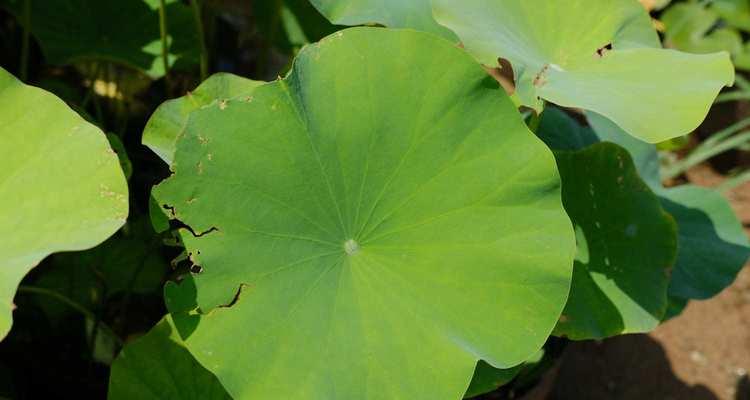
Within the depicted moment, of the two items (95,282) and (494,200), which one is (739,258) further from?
(95,282)

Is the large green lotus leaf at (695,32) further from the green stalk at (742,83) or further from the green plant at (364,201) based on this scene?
the green plant at (364,201)

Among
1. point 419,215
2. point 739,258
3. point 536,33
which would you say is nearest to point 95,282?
point 419,215

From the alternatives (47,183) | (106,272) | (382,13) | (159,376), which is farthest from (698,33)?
(47,183)

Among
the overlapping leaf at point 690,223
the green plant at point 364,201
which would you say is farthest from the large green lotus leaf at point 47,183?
the overlapping leaf at point 690,223

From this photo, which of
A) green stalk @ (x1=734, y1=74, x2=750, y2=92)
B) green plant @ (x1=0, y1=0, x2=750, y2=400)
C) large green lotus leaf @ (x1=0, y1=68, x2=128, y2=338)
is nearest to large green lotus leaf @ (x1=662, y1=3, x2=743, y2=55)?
green stalk @ (x1=734, y1=74, x2=750, y2=92)

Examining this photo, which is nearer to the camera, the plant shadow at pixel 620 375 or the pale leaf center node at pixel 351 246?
the pale leaf center node at pixel 351 246

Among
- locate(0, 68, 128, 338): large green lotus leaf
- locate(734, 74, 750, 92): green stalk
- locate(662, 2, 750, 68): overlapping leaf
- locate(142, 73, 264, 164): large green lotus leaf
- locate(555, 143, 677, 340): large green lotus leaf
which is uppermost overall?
locate(0, 68, 128, 338): large green lotus leaf

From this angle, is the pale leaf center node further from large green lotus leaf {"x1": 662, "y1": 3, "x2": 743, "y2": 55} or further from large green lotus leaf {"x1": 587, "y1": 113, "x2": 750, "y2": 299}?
large green lotus leaf {"x1": 662, "y1": 3, "x2": 743, "y2": 55}
